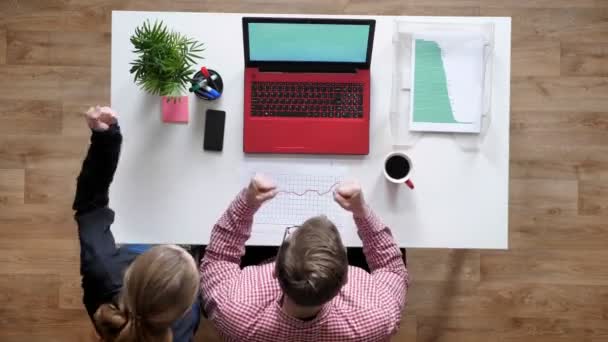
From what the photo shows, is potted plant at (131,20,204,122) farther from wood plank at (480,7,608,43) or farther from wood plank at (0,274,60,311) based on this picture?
wood plank at (480,7,608,43)

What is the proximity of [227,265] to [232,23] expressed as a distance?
666 mm

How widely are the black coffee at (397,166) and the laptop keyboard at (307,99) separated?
15 centimetres

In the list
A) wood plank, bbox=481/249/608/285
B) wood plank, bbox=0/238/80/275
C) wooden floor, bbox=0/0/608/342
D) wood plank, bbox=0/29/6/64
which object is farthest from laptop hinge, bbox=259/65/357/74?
wood plank, bbox=0/29/6/64

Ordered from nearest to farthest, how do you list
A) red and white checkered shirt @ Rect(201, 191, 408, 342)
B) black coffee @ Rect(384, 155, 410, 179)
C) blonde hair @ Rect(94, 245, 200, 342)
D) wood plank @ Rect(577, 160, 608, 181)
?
blonde hair @ Rect(94, 245, 200, 342) < red and white checkered shirt @ Rect(201, 191, 408, 342) < black coffee @ Rect(384, 155, 410, 179) < wood plank @ Rect(577, 160, 608, 181)

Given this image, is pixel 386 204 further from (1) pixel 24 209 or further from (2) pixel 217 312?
(1) pixel 24 209

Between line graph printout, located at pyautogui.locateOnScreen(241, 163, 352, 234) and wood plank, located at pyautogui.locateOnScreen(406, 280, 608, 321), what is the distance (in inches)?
30.1

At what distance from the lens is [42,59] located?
203cm

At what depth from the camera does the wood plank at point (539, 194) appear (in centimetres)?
204

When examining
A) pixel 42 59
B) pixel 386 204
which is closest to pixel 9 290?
pixel 42 59

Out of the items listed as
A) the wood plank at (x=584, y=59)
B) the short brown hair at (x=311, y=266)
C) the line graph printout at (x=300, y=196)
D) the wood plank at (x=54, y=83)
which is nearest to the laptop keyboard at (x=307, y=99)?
the line graph printout at (x=300, y=196)

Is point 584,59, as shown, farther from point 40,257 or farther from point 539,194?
point 40,257

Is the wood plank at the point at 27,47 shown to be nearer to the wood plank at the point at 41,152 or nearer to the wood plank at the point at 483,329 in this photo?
the wood plank at the point at 41,152

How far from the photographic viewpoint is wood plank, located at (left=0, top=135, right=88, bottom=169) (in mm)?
2008

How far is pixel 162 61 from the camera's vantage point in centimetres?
128
